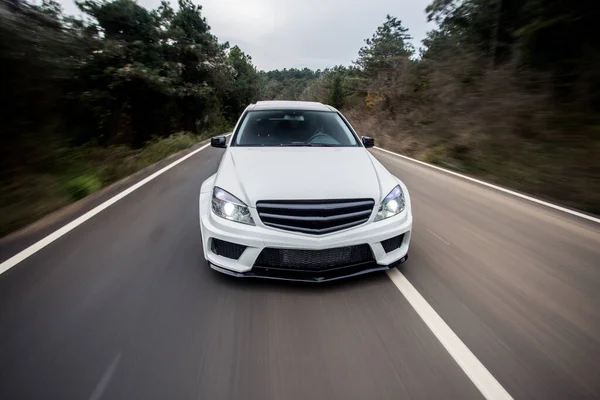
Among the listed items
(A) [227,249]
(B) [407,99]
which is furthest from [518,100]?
(B) [407,99]

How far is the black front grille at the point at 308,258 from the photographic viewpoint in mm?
3207

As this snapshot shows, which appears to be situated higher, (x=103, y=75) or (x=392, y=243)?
(x=103, y=75)

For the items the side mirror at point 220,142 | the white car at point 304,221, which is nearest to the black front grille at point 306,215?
the white car at point 304,221

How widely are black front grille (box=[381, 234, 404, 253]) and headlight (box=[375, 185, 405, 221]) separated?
7.9 inches

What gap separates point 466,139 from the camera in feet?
40.3

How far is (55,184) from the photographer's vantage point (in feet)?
22.9

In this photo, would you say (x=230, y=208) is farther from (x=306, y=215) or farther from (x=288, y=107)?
(x=288, y=107)

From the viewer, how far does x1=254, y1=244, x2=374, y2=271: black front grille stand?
10.5ft

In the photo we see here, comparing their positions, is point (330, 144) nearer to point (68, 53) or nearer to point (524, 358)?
Answer: point (524, 358)

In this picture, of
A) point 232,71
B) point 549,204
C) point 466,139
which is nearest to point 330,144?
point 549,204

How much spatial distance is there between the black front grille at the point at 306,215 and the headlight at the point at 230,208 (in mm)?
121

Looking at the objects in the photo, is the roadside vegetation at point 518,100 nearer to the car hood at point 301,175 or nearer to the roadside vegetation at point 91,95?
the car hood at point 301,175

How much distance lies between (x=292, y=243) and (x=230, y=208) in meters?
0.63

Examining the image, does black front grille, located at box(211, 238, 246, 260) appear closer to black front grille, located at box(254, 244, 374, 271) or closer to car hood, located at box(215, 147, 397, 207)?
black front grille, located at box(254, 244, 374, 271)
